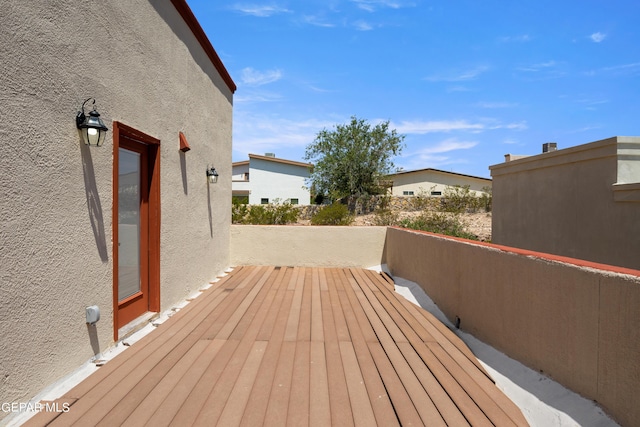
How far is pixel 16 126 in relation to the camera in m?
1.97

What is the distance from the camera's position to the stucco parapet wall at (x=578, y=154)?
4.90 meters

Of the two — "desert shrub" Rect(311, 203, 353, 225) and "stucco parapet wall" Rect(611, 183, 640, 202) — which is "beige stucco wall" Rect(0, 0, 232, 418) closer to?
"stucco parapet wall" Rect(611, 183, 640, 202)

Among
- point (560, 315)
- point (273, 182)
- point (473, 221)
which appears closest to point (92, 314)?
point (560, 315)

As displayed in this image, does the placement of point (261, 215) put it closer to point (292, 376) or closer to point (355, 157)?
point (292, 376)

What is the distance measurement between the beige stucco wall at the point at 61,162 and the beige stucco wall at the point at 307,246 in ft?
12.4

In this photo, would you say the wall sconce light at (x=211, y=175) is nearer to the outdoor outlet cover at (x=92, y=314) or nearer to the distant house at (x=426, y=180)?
the outdoor outlet cover at (x=92, y=314)

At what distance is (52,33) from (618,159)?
6.54 meters

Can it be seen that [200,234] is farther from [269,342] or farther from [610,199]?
[610,199]

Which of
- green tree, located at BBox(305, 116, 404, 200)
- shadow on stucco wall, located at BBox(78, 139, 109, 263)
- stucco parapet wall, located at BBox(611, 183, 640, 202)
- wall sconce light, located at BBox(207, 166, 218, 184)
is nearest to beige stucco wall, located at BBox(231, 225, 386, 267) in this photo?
wall sconce light, located at BBox(207, 166, 218, 184)

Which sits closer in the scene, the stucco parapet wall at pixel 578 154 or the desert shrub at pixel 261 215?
the stucco parapet wall at pixel 578 154

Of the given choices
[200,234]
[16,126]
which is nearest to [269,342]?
[16,126]

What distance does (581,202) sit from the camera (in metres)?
5.52

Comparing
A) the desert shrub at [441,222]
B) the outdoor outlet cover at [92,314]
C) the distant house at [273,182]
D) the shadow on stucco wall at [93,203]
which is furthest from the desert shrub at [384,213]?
the outdoor outlet cover at [92,314]

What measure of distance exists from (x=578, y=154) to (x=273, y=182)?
20.6 m
